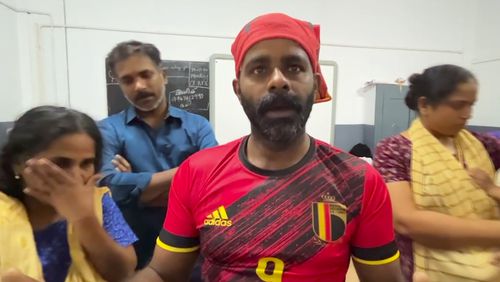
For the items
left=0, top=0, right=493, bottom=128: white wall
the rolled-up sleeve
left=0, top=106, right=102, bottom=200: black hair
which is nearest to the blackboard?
left=0, top=0, right=493, bottom=128: white wall

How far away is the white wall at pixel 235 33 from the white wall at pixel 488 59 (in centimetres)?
12

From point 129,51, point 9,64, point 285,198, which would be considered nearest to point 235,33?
point 9,64

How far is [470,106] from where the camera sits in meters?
1.33

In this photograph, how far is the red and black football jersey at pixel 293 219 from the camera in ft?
2.99

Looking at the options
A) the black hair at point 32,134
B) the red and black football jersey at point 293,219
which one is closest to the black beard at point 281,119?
the red and black football jersey at point 293,219

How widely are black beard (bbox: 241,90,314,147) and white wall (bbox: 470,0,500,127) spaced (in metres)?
4.08

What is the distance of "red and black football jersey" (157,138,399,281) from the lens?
912mm

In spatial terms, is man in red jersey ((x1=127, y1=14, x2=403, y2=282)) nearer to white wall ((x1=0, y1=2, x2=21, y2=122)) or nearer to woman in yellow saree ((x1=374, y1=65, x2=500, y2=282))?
woman in yellow saree ((x1=374, y1=65, x2=500, y2=282))

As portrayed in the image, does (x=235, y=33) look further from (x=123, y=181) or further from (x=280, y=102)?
(x=280, y=102)

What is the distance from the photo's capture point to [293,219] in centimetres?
93

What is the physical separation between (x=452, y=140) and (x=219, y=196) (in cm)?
101

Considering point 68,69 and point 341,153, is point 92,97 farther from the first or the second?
point 341,153

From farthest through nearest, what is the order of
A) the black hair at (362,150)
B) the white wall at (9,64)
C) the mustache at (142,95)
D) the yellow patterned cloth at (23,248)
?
the black hair at (362,150) → the white wall at (9,64) → the mustache at (142,95) → the yellow patterned cloth at (23,248)

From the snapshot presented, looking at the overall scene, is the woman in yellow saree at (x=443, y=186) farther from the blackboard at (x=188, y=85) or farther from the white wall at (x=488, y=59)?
the white wall at (x=488, y=59)
